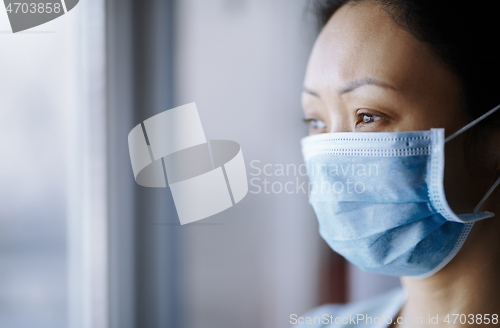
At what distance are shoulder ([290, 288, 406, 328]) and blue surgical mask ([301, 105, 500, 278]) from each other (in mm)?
253

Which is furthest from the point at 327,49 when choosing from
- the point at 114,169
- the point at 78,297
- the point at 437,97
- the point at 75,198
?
the point at 78,297

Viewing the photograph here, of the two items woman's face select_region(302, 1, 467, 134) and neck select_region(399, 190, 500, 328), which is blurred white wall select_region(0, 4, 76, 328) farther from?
neck select_region(399, 190, 500, 328)

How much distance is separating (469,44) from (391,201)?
0.34 meters

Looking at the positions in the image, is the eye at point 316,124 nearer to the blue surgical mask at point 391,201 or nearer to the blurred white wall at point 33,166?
the blue surgical mask at point 391,201

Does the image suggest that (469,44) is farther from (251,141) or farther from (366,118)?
(251,141)

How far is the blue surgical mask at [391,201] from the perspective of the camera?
681mm

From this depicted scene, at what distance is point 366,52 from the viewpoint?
715 mm

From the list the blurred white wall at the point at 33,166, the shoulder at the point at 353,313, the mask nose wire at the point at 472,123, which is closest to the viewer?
the mask nose wire at the point at 472,123

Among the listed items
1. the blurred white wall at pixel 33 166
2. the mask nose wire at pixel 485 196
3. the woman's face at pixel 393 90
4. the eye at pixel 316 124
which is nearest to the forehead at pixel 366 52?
the woman's face at pixel 393 90

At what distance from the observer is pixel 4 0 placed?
83 centimetres

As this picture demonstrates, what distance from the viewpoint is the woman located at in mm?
686

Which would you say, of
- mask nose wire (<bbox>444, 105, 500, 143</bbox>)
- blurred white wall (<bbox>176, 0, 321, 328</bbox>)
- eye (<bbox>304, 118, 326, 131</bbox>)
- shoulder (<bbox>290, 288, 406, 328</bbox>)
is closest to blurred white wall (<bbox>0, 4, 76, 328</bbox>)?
blurred white wall (<bbox>176, 0, 321, 328</bbox>)

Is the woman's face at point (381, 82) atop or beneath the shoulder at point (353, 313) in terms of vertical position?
atop

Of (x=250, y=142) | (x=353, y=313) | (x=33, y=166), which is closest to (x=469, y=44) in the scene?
(x=250, y=142)
